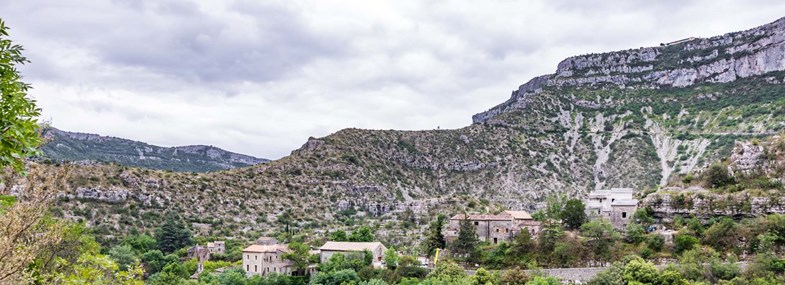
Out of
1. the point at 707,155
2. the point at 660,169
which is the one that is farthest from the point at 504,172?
the point at 707,155

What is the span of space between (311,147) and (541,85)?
95.7m

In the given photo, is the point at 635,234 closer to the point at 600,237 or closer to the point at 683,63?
the point at 600,237

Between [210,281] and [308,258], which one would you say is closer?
[210,281]

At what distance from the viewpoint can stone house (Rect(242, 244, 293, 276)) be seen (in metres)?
57.5

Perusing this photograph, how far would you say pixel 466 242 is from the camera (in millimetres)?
54812

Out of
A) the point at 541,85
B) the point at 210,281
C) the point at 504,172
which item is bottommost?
the point at 210,281

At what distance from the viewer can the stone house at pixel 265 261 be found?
189ft

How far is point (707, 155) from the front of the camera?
12419 centimetres

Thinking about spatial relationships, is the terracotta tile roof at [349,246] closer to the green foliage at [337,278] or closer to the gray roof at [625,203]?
the green foliage at [337,278]

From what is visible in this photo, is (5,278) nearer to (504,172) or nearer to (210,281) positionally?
(210,281)

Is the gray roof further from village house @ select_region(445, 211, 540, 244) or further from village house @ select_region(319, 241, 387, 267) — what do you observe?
village house @ select_region(319, 241, 387, 267)

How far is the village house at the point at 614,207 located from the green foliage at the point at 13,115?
55.6 metres

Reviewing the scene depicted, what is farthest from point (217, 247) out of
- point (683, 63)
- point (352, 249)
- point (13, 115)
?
point (683, 63)

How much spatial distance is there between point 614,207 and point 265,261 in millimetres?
36453
